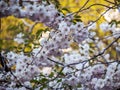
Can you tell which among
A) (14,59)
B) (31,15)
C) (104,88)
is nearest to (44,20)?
(31,15)

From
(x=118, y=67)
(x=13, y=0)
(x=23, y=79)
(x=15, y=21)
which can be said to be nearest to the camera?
(x=118, y=67)

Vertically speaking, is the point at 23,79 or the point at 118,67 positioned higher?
the point at 118,67

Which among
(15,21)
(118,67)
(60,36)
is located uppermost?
(60,36)

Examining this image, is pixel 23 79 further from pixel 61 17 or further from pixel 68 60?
pixel 68 60

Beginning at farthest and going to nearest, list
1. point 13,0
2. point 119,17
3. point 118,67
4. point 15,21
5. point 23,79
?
point 15,21 < point 119,17 < point 13,0 < point 23,79 < point 118,67

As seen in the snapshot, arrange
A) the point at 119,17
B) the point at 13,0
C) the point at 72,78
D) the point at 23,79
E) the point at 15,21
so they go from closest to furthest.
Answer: the point at 72,78, the point at 23,79, the point at 13,0, the point at 119,17, the point at 15,21

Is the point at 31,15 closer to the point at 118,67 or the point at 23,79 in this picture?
the point at 23,79

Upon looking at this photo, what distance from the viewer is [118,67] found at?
139 inches

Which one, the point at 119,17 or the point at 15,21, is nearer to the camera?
the point at 119,17

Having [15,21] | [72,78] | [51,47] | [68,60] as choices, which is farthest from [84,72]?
[15,21]

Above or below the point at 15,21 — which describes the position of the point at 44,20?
above

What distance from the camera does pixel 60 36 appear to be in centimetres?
355

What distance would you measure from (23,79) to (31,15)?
0.67 m

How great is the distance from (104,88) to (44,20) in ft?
3.22
